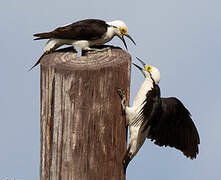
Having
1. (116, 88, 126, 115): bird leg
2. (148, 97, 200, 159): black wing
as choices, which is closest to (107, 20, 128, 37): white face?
(148, 97, 200, 159): black wing

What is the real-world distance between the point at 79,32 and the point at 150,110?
137 cm

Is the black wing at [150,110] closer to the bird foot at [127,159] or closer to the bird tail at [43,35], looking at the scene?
the bird foot at [127,159]

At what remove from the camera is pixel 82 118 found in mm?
5672

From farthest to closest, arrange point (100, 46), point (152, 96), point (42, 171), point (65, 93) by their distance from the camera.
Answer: point (100, 46)
point (152, 96)
point (42, 171)
point (65, 93)

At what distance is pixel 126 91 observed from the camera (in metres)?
6.03

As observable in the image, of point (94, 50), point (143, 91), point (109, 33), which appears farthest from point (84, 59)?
point (109, 33)

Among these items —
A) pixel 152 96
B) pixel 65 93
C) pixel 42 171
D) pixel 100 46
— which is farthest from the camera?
pixel 100 46

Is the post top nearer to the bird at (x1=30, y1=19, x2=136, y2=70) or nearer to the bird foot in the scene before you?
the bird at (x1=30, y1=19, x2=136, y2=70)

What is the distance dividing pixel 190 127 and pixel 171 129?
252 mm

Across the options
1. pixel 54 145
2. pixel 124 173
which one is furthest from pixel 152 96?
pixel 54 145

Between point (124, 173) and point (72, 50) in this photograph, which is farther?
point (72, 50)

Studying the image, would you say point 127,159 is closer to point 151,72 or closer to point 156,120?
point 156,120

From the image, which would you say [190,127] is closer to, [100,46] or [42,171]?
[100,46]

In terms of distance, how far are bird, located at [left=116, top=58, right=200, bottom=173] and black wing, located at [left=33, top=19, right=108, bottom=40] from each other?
667 mm
